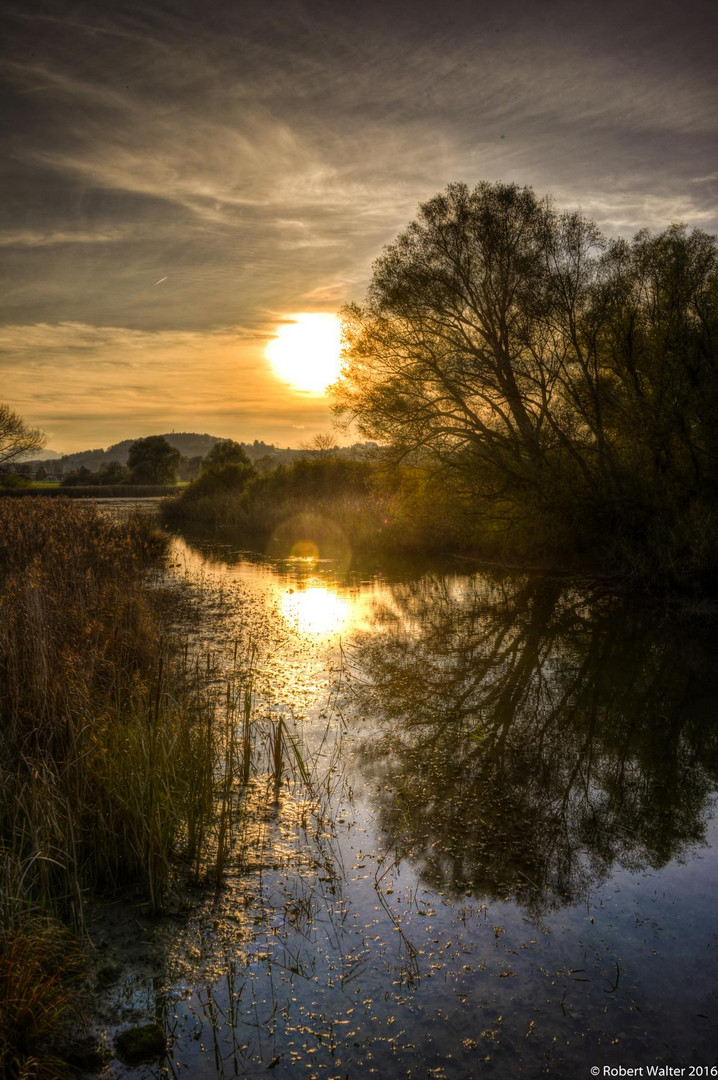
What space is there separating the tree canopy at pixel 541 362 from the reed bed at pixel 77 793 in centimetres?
1079

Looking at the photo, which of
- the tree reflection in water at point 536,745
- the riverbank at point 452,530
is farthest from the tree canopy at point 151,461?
the tree reflection in water at point 536,745

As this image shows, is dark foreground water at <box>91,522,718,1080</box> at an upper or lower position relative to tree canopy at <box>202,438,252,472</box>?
lower

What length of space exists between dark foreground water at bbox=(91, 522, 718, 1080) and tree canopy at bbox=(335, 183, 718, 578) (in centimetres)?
706

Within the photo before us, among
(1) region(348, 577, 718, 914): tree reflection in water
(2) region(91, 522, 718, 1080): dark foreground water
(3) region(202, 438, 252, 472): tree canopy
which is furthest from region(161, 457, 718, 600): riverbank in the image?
(3) region(202, 438, 252, 472): tree canopy

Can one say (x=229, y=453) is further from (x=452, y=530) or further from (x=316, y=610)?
(x=316, y=610)

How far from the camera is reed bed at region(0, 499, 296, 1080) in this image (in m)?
2.90

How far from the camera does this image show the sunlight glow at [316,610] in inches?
453

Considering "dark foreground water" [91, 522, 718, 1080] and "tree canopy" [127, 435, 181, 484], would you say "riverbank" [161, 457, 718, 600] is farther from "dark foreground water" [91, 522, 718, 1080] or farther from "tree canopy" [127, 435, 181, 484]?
"tree canopy" [127, 435, 181, 484]

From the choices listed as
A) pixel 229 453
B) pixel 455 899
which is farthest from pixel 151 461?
pixel 455 899

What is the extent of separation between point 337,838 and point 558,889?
1.49 meters

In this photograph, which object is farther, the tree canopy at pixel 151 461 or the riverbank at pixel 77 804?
the tree canopy at pixel 151 461

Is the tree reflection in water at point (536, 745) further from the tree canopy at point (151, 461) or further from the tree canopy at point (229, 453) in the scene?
the tree canopy at point (151, 461)

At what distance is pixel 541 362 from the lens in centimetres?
1667

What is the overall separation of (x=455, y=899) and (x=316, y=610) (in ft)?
30.2
